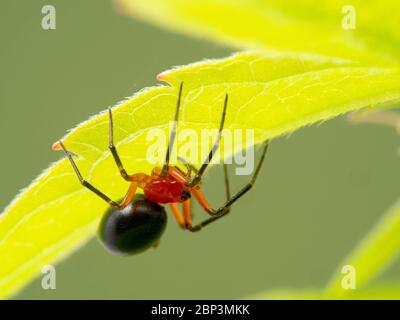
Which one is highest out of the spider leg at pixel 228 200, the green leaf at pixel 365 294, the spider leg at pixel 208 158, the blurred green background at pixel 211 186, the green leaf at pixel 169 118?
the blurred green background at pixel 211 186

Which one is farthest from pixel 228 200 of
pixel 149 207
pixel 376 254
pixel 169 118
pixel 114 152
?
pixel 169 118

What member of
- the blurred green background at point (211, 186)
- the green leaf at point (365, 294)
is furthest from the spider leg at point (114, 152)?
the blurred green background at point (211, 186)

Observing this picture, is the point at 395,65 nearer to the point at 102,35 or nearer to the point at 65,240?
the point at 65,240

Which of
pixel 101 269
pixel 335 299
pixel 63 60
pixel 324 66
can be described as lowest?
pixel 335 299

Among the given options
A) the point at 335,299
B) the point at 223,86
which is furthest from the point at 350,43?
the point at 335,299

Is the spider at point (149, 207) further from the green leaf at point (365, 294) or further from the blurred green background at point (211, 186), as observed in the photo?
the blurred green background at point (211, 186)

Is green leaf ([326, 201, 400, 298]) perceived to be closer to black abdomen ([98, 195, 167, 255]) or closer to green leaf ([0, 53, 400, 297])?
green leaf ([0, 53, 400, 297])
